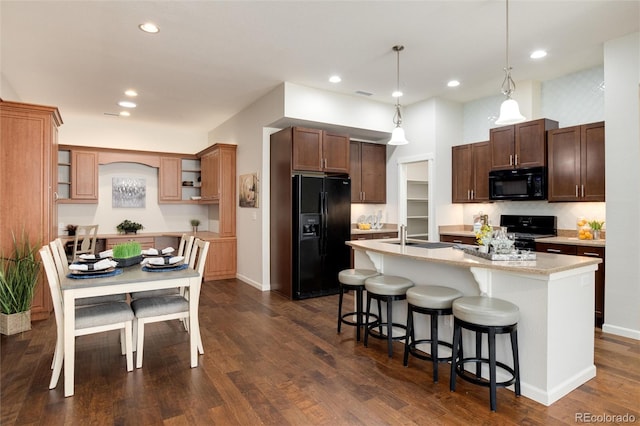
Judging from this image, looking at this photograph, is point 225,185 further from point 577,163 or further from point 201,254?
point 577,163

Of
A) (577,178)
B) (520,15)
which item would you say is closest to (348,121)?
Answer: (520,15)

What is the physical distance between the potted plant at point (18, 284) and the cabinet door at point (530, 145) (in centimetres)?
601

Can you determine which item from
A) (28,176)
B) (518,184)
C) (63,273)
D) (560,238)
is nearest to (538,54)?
(518,184)

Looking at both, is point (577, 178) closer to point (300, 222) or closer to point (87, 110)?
point (300, 222)

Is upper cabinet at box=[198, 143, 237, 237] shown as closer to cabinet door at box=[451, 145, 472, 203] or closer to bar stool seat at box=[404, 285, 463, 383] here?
cabinet door at box=[451, 145, 472, 203]

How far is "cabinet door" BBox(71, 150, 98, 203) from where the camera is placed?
6.58 m

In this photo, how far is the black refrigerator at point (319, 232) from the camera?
5062 millimetres

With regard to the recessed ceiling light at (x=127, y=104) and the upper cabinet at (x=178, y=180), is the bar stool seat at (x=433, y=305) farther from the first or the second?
the upper cabinet at (x=178, y=180)

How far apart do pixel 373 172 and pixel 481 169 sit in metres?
1.77

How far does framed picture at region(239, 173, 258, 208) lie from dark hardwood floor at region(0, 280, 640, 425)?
2564 millimetres

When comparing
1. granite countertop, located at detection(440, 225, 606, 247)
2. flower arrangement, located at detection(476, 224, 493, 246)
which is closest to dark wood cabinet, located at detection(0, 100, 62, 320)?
flower arrangement, located at detection(476, 224, 493, 246)

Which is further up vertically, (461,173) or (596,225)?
(461,173)

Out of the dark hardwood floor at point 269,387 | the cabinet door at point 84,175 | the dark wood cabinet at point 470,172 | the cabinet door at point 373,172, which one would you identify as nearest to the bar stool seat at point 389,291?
the dark hardwood floor at point 269,387

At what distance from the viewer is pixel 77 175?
661cm
